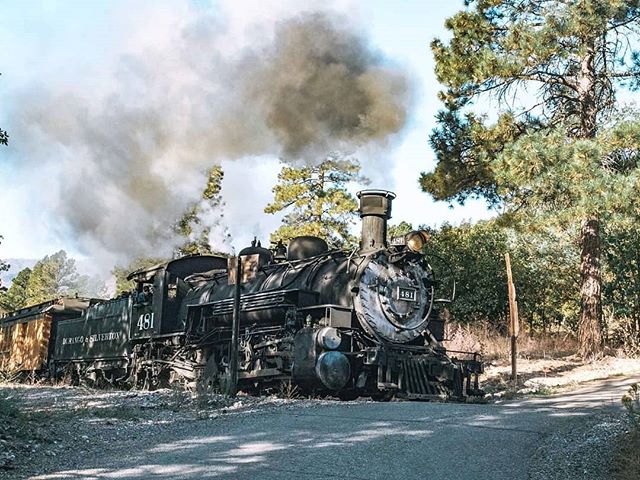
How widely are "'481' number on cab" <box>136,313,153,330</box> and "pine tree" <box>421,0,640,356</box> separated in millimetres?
8777

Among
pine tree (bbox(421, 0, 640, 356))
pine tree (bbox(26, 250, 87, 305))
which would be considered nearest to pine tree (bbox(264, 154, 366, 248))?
pine tree (bbox(421, 0, 640, 356))

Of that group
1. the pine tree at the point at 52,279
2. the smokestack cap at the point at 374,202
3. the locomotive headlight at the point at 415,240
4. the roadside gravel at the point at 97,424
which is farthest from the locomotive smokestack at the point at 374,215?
the pine tree at the point at 52,279

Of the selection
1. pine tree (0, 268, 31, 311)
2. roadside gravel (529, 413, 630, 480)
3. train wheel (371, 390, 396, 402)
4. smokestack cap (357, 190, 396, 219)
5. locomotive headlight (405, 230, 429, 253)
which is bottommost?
roadside gravel (529, 413, 630, 480)

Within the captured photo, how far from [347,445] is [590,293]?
14.0 meters

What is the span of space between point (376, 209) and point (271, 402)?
4.47 metres

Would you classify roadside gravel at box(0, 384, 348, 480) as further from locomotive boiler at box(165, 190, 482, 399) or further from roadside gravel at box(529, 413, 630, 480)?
roadside gravel at box(529, 413, 630, 480)

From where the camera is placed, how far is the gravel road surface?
6.21 m

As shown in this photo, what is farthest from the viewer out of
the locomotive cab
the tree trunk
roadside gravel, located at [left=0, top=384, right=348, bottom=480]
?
the tree trunk

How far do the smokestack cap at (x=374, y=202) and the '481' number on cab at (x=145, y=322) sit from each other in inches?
249

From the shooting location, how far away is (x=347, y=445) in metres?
7.09

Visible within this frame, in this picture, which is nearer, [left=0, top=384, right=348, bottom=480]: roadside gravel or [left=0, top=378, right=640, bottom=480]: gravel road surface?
[left=0, top=378, right=640, bottom=480]: gravel road surface

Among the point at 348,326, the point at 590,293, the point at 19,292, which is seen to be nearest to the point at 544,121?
the point at 590,293

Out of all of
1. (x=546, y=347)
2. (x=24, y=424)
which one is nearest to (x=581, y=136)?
(x=546, y=347)

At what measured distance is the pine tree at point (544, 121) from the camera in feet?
54.7
